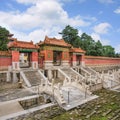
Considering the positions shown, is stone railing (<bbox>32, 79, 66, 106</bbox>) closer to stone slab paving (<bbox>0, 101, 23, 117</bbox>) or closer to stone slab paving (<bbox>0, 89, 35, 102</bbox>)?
stone slab paving (<bbox>0, 89, 35, 102</bbox>)

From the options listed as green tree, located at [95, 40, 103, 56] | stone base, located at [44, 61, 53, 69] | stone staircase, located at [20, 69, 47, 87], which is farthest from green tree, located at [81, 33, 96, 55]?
stone staircase, located at [20, 69, 47, 87]

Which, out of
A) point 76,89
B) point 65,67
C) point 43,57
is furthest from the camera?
point 65,67

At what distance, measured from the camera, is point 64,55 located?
22.2 metres

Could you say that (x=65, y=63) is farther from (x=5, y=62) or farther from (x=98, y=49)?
(x=98, y=49)

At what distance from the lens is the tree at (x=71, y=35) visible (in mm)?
32656

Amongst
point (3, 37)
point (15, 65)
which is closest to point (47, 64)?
point (15, 65)

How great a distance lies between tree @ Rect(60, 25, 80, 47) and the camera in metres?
32.7

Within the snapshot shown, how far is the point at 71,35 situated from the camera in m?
33.0

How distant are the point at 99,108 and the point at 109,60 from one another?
76.0 ft

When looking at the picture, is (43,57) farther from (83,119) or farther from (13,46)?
(83,119)

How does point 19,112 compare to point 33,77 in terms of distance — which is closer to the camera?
point 19,112

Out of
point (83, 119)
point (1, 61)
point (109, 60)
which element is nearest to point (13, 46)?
point (1, 61)

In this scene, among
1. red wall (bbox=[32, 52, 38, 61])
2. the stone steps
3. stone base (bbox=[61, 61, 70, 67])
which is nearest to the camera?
the stone steps

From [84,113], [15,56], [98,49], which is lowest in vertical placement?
[84,113]
